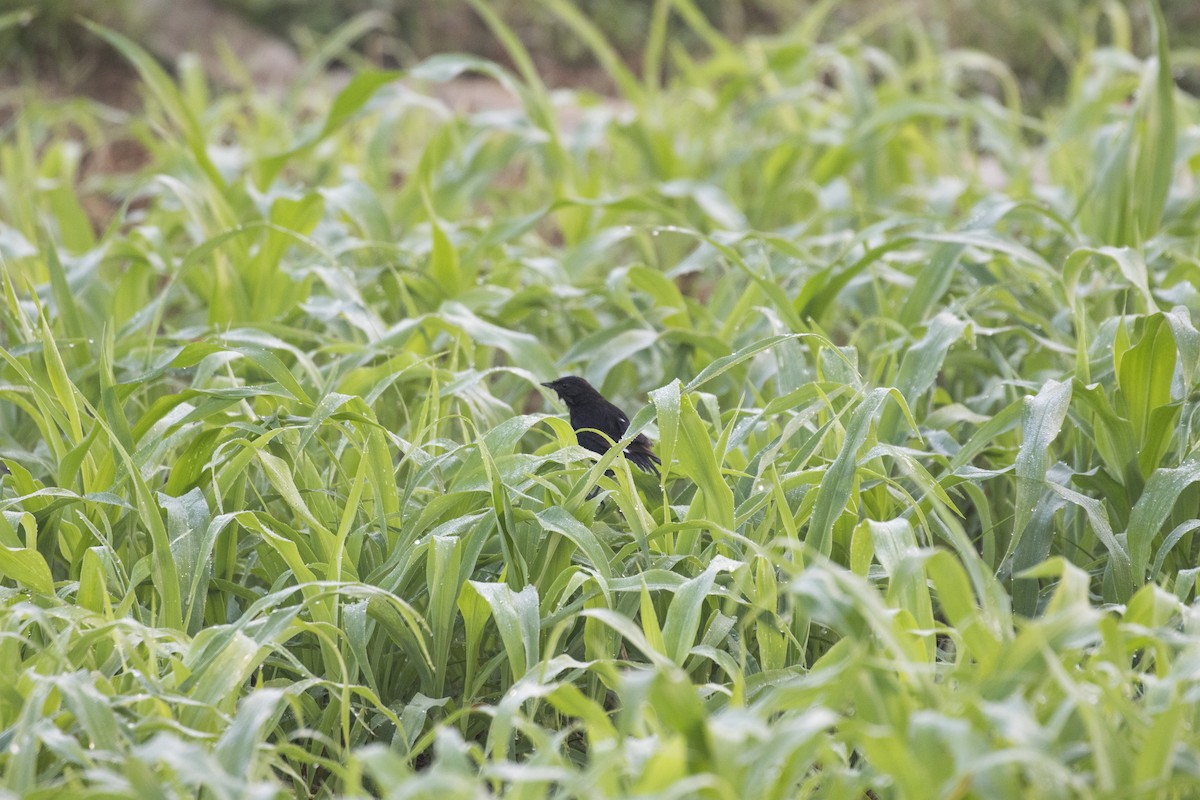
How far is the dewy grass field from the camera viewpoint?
60.5 inches

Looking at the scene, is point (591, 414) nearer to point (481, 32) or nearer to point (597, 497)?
point (597, 497)

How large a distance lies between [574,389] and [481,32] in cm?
536

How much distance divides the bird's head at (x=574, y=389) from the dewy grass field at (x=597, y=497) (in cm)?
8

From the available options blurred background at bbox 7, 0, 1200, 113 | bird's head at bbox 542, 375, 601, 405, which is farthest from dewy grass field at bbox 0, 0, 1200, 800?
blurred background at bbox 7, 0, 1200, 113

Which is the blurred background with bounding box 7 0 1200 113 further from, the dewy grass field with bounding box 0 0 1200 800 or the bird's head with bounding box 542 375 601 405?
the bird's head with bounding box 542 375 601 405

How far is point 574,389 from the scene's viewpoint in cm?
267

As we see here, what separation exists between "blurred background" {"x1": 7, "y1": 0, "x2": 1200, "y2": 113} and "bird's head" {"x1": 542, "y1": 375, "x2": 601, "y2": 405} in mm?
3953

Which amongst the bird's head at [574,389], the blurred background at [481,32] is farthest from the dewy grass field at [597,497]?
the blurred background at [481,32]

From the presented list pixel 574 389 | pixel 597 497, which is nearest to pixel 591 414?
pixel 574 389

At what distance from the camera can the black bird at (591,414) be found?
2.61 meters

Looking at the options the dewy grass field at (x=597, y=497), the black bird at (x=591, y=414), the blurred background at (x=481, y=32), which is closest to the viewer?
the dewy grass field at (x=597, y=497)

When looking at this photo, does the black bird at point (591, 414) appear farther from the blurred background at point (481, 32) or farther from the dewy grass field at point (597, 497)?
the blurred background at point (481, 32)

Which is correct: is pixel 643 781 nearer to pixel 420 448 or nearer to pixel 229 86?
pixel 420 448

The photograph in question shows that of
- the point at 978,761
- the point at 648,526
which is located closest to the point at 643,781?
the point at 978,761
